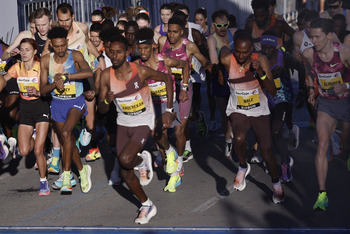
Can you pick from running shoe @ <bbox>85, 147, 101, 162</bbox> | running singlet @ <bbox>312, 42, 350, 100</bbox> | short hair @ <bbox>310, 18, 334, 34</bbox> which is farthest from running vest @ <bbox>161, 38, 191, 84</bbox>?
short hair @ <bbox>310, 18, 334, 34</bbox>

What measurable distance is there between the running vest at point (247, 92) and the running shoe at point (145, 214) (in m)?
1.56

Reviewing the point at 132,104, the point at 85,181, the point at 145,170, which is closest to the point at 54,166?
the point at 85,181

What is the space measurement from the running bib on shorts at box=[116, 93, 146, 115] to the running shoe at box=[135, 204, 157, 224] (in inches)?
41.3

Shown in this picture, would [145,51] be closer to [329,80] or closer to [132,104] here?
[132,104]

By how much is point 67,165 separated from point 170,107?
1.51 metres

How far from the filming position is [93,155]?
10477 millimetres

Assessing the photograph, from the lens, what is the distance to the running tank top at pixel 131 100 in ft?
25.1

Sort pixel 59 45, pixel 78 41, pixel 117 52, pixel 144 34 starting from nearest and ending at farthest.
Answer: pixel 117 52 < pixel 144 34 < pixel 59 45 < pixel 78 41

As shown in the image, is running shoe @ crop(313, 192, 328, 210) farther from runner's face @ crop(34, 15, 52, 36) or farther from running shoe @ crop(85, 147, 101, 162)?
runner's face @ crop(34, 15, 52, 36)

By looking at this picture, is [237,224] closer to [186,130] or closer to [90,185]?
[90,185]

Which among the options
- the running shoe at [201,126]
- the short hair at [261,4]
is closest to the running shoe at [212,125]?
the running shoe at [201,126]

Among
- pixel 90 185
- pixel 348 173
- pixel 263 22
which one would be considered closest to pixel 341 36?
pixel 263 22

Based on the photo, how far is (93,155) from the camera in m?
10.5

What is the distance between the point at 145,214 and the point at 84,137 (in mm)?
3052
